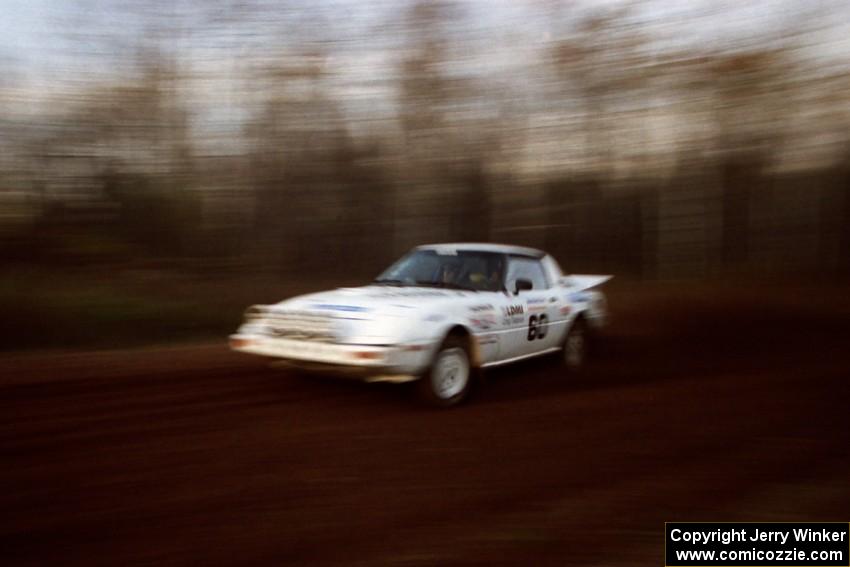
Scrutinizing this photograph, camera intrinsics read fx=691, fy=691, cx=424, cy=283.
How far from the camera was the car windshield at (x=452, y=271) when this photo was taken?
24.7ft

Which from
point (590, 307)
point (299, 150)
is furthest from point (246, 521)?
point (299, 150)

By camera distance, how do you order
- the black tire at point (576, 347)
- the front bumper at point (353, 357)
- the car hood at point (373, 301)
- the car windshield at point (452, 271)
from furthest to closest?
the black tire at point (576, 347) → the car windshield at point (452, 271) → the car hood at point (373, 301) → the front bumper at point (353, 357)

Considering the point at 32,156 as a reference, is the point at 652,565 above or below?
below

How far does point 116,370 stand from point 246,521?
4.76 m

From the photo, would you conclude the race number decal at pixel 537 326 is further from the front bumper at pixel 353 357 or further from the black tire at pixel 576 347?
the front bumper at pixel 353 357

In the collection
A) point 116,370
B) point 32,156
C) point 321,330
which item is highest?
point 32,156

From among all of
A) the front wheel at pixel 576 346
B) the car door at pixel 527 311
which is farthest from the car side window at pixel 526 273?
the front wheel at pixel 576 346

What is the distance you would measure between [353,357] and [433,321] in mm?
850

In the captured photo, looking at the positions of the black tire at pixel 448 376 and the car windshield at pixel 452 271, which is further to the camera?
the car windshield at pixel 452 271

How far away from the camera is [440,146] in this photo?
68.6 ft

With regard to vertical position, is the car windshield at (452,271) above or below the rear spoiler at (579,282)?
above

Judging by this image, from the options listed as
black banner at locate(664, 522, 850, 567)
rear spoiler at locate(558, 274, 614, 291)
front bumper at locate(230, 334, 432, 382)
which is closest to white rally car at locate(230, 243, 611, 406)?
front bumper at locate(230, 334, 432, 382)

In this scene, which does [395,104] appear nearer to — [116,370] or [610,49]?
[610,49]

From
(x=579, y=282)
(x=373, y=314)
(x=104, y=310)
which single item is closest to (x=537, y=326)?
→ (x=579, y=282)
